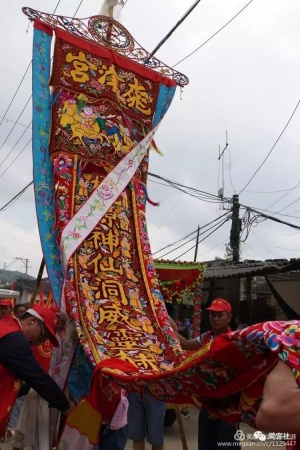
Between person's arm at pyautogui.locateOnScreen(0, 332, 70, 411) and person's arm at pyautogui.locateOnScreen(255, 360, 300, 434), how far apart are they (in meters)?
1.41

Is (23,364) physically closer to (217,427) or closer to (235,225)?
(217,427)

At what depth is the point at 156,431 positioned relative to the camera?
3479 mm

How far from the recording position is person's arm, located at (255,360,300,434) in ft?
3.48

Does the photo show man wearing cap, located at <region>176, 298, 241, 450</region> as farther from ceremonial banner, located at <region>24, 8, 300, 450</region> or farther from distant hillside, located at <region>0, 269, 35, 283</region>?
distant hillside, located at <region>0, 269, 35, 283</region>

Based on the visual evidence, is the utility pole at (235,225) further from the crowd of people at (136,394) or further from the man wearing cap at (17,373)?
the man wearing cap at (17,373)

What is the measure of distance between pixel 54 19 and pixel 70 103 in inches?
36.6

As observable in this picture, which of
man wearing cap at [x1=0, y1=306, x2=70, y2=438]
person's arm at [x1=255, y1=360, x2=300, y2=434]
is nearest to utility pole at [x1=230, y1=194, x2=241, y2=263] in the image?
man wearing cap at [x1=0, y1=306, x2=70, y2=438]

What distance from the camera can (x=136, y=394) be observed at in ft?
8.46

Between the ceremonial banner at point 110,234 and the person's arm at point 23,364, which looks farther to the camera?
the person's arm at point 23,364

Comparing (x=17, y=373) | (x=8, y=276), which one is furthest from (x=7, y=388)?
(x=8, y=276)

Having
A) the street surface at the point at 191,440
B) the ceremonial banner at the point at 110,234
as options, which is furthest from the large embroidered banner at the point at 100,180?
the street surface at the point at 191,440

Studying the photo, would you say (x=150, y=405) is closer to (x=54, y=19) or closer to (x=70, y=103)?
(x=70, y=103)

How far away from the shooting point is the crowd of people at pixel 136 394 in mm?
1079

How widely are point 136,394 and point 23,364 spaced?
73 cm
